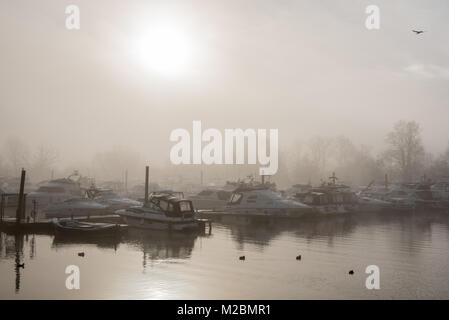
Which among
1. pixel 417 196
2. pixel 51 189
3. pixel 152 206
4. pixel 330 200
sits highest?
pixel 51 189

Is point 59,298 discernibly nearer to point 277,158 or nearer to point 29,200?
point 29,200

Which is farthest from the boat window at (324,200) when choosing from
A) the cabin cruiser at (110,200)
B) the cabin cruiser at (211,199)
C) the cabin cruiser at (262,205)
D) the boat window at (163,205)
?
the boat window at (163,205)

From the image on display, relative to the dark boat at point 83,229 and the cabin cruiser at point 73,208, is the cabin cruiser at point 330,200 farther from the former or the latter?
the dark boat at point 83,229

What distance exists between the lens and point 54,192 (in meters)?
53.5

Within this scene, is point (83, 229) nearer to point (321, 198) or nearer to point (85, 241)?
point (85, 241)

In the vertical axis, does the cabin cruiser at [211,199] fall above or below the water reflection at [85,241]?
above

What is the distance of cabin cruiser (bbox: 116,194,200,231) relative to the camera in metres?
32.8

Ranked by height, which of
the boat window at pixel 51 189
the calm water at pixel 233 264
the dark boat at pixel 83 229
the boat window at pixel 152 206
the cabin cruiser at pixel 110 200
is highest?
the boat window at pixel 51 189

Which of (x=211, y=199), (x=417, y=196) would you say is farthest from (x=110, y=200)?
(x=417, y=196)

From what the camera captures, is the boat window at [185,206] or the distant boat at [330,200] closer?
the boat window at [185,206]

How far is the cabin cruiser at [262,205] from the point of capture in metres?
42.9

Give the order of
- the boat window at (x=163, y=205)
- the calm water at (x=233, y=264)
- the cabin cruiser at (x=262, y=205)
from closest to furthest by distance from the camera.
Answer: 1. the calm water at (x=233, y=264)
2. the boat window at (x=163, y=205)
3. the cabin cruiser at (x=262, y=205)

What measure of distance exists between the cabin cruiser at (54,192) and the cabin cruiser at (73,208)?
8.66 m

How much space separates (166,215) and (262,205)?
1275 cm
